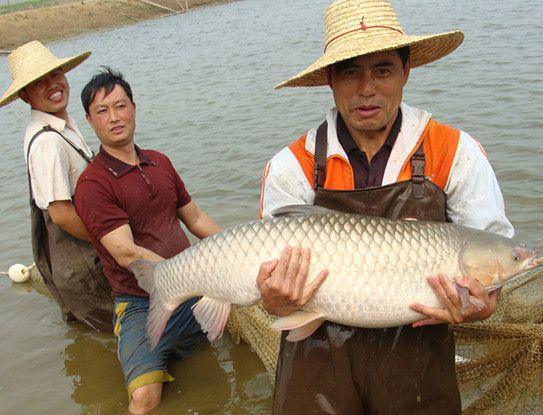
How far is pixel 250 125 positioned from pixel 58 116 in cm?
568

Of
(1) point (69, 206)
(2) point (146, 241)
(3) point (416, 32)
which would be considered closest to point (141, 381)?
(2) point (146, 241)

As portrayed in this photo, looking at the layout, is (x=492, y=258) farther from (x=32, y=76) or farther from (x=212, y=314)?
Answer: (x=32, y=76)

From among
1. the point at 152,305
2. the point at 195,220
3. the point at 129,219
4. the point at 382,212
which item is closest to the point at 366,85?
the point at 382,212

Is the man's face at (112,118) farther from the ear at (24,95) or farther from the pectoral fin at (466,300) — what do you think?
the pectoral fin at (466,300)

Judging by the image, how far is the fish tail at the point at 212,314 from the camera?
262 centimetres

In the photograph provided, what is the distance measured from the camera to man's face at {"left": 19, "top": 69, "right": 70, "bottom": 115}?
4473mm

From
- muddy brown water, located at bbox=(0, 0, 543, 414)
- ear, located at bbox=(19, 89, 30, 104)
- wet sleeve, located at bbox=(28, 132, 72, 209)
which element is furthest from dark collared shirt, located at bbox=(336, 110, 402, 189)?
ear, located at bbox=(19, 89, 30, 104)

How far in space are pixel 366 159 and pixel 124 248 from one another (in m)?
1.89

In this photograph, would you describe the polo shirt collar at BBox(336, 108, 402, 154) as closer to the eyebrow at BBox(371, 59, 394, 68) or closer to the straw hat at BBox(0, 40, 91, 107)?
the eyebrow at BBox(371, 59, 394, 68)

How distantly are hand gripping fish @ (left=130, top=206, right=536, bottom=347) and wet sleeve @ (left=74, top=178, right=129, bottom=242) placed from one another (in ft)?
5.43

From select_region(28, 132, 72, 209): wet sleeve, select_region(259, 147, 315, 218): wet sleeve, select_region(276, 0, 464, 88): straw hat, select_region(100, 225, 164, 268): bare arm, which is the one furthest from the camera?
select_region(28, 132, 72, 209): wet sleeve

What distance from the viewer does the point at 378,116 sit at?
7.88ft

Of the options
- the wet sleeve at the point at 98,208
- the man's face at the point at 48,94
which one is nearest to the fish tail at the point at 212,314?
the wet sleeve at the point at 98,208

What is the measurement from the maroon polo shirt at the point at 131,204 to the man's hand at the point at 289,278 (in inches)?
71.4
